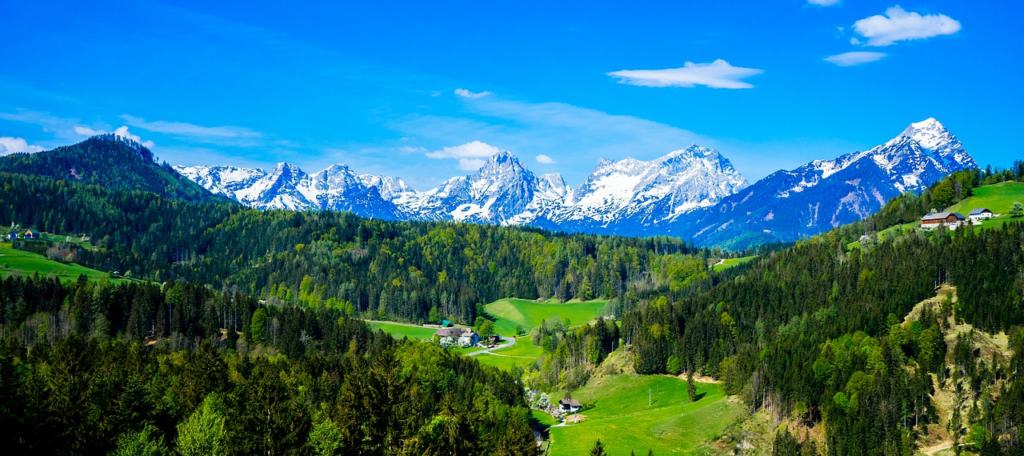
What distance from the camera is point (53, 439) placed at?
70812mm

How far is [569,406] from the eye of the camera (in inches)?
6737

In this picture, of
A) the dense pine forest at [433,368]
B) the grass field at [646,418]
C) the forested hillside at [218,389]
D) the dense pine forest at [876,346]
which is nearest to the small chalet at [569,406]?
the grass field at [646,418]

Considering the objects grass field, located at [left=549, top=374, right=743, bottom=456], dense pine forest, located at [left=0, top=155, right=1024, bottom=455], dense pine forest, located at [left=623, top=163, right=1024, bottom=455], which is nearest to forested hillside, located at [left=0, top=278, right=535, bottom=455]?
dense pine forest, located at [left=0, top=155, right=1024, bottom=455]

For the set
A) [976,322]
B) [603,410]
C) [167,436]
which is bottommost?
[603,410]

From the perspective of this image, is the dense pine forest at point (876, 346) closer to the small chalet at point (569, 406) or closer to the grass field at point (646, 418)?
the grass field at point (646, 418)

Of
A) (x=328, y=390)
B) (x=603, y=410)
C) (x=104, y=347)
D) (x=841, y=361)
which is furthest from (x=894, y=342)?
(x=104, y=347)

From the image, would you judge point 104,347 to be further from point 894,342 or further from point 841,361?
point 894,342

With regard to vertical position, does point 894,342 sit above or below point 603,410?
above

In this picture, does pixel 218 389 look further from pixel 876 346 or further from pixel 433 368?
pixel 876 346

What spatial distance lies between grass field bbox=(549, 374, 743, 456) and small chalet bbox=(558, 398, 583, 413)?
1.90 metres

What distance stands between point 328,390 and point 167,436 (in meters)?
30.8

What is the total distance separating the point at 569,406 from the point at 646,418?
835 inches

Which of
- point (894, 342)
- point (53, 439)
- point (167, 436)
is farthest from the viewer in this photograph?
point (894, 342)

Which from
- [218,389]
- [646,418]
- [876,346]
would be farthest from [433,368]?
[876,346]
